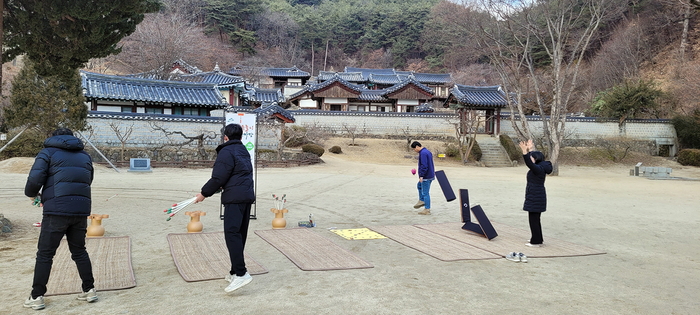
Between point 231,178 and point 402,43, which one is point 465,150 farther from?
point 402,43

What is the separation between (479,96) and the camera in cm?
2927

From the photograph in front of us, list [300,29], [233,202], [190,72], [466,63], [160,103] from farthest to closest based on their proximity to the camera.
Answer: [300,29] < [466,63] < [190,72] < [160,103] < [233,202]

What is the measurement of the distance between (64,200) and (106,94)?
20.8 m

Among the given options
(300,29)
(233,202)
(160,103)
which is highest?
(300,29)

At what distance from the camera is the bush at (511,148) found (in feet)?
88.6

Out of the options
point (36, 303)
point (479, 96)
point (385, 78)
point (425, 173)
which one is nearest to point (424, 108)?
point (479, 96)

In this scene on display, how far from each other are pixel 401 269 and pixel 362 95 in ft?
110

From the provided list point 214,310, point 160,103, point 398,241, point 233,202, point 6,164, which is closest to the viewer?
point 214,310

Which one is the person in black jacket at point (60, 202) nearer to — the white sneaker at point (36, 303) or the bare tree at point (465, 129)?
the white sneaker at point (36, 303)

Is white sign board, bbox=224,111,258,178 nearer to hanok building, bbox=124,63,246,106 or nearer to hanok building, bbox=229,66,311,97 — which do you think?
hanok building, bbox=124,63,246,106

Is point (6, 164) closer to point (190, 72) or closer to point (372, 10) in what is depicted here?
point (190, 72)

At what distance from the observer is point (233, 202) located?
162 inches

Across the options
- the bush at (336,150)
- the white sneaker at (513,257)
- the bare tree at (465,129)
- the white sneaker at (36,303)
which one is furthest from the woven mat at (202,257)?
the bare tree at (465,129)

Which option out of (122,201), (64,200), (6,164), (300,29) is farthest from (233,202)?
(300,29)
